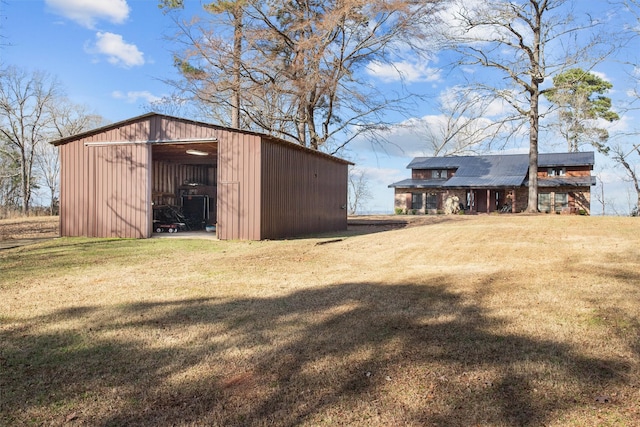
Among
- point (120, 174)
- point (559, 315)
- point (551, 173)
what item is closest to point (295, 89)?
point (120, 174)

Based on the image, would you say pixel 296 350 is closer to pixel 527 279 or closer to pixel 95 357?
pixel 95 357

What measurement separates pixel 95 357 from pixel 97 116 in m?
38.1

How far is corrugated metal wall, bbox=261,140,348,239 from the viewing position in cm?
1367

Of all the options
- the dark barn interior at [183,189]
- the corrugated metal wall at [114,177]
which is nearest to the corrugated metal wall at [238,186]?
the corrugated metal wall at [114,177]

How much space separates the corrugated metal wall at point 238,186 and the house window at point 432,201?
23.8 meters

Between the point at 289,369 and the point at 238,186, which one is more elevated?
the point at 238,186

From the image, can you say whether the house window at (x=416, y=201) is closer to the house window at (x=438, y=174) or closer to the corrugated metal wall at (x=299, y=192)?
the house window at (x=438, y=174)

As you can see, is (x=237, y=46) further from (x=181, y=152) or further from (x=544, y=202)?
(x=544, y=202)

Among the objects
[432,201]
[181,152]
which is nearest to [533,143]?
[432,201]

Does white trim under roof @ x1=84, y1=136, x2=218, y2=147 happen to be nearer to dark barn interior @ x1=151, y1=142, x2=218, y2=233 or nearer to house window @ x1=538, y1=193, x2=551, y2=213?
dark barn interior @ x1=151, y1=142, x2=218, y2=233

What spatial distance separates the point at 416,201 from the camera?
35.3 m

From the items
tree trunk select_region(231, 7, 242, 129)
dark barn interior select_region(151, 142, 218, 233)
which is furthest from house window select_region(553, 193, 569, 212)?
dark barn interior select_region(151, 142, 218, 233)

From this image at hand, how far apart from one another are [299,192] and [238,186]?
2.91 meters

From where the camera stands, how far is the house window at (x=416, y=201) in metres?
35.2
